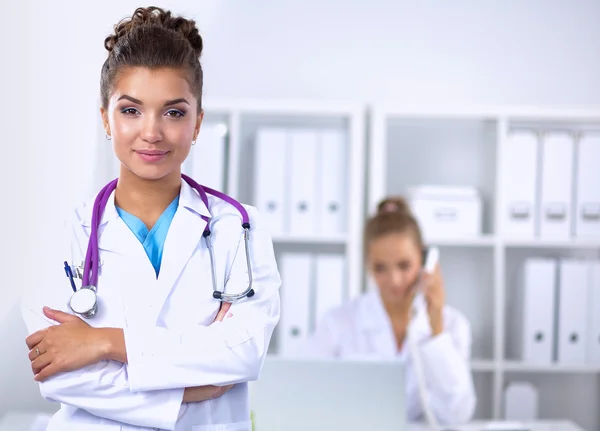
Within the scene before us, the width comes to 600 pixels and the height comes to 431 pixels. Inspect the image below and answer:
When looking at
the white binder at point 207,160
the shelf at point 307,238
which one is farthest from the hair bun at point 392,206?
the white binder at point 207,160

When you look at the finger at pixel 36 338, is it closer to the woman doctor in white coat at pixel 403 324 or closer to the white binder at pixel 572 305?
the woman doctor in white coat at pixel 403 324

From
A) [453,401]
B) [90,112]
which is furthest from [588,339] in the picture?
[90,112]

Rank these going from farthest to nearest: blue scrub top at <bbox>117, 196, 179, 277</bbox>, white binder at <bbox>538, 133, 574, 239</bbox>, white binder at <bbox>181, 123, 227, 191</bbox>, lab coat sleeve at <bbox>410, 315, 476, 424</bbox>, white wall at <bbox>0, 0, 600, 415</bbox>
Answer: white wall at <bbox>0, 0, 600, 415</bbox>
white binder at <bbox>538, 133, 574, 239</bbox>
white binder at <bbox>181, 123, 227, 191</bbox>
lab coat sleeve at <bbox>410, 315, 476, 424</bbox>
blue scrub top at <bbox>117, 196, 179, 277</bbox>

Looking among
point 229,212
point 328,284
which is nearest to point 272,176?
point 328,284

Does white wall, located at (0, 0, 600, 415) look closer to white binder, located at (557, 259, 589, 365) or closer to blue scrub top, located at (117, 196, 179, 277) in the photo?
white binder, located at (557, 259, 589, 365)

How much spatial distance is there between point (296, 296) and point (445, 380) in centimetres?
77

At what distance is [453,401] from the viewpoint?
8.66ft

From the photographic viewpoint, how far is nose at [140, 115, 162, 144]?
2.80ft

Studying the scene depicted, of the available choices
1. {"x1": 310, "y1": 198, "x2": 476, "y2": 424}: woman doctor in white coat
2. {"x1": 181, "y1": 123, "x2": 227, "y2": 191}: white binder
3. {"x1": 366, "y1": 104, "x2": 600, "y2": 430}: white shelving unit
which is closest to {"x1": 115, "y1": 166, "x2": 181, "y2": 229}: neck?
{"x1": 310, "y1": 198, "x2": 476, "y2": 424}: woman doctor in white coat

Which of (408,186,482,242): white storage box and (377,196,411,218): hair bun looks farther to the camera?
(408,186,482,242): white storage box

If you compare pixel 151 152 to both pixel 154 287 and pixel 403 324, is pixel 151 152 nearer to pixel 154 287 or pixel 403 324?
pixel 154 287

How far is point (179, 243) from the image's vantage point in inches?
37.2

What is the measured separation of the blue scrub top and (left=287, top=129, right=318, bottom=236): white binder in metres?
2.20

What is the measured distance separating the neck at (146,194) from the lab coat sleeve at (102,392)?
0.12 m
